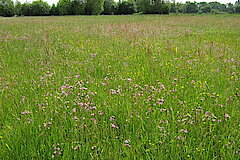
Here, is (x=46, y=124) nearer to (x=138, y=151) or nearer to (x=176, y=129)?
(x=138, y=151)

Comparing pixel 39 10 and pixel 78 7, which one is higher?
pixel 39 10

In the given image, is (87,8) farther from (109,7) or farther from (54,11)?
(54,11)

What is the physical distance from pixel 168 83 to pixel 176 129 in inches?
64.9

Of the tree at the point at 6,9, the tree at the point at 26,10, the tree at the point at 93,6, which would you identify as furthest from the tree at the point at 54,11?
the tree at the point at 93,6

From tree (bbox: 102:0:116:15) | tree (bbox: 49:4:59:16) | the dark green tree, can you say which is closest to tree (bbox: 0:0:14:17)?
the dark green tree

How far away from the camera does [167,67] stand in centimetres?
520

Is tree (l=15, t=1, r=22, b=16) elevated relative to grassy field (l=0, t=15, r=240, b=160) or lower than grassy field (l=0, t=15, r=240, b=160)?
elevated

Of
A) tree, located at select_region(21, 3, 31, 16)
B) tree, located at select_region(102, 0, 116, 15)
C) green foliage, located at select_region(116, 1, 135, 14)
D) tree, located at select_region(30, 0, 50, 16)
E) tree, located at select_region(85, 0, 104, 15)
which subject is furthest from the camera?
tree, located at select_region(21, 3, 31, 16)

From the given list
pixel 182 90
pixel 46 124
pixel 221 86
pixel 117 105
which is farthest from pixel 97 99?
pixel 221 86

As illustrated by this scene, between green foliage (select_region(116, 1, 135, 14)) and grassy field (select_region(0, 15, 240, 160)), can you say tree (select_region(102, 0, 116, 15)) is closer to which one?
green foliage (select_region(116, 1, 135, 14))

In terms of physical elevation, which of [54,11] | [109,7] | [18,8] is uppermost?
[18,8]


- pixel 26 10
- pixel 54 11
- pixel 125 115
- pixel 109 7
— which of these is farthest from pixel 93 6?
Result: pixel 125 115

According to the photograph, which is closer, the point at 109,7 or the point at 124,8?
the point at 109,7

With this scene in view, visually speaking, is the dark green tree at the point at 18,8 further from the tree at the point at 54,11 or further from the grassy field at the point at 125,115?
the grassy field at the point at 125,115
